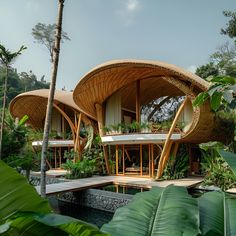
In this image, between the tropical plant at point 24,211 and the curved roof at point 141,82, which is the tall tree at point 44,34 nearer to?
the curved roof at point 141,82

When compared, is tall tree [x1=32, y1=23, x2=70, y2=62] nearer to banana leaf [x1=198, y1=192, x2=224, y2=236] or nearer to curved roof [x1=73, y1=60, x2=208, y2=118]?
curved roof [x1=73, y1=60, x2=208, y2=118]

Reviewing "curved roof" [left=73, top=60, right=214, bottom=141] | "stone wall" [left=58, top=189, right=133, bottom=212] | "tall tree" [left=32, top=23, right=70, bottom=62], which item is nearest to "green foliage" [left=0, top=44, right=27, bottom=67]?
"curved roof" [left=73, top=60, right=214, bottom=141]

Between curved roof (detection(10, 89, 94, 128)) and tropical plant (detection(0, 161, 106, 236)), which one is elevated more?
curved roof (detection(10, 89, 94, 128))

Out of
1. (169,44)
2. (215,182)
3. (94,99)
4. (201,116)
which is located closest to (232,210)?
(215,182)

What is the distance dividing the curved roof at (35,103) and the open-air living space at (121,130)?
15 cm

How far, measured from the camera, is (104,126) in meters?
15.4

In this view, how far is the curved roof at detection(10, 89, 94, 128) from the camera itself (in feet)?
61.9

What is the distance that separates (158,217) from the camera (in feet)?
4.29

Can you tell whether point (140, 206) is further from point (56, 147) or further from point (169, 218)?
point (56, 147)

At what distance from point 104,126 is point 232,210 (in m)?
14.1

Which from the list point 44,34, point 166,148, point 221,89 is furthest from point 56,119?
point 44,34

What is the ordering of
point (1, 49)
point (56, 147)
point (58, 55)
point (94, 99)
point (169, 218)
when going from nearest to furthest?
1. point (169, 218)
2. point (58, 55)
3. point (1, 49)
4. point (94, 99)
5. point (56, 147)

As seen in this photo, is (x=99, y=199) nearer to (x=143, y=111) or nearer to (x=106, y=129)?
(x=106, y=129)

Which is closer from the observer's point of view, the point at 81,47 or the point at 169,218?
the point at 169,218
